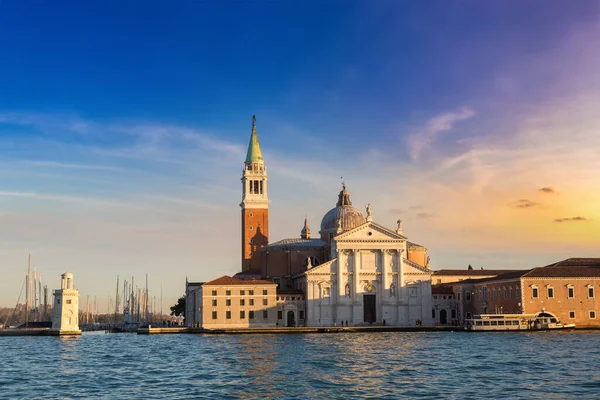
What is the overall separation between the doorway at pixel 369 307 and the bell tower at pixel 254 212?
18557mm

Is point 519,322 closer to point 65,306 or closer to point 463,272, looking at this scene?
point 463,272

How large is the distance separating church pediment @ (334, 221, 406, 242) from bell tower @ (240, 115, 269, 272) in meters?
18.3

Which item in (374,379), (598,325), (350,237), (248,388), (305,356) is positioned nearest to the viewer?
(248,388)

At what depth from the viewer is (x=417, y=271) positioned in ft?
259

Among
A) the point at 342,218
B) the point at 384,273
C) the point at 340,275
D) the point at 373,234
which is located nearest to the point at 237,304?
the point at 340,275

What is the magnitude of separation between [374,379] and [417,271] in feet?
157

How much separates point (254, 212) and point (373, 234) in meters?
21.5

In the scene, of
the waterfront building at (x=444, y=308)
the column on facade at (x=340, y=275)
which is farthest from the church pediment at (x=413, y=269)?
the column on facade at (x=340, y=275)

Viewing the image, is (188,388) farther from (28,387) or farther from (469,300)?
(469,300)

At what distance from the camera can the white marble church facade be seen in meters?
77.4

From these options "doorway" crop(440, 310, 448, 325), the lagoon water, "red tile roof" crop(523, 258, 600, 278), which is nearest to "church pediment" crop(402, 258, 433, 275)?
"doorway" crop(440, 310, 448, 325)

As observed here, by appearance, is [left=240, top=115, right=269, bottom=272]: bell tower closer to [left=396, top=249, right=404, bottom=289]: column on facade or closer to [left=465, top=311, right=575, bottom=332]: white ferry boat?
Answer: [left=396, top=249, right=404, bottom=289]: column on facade

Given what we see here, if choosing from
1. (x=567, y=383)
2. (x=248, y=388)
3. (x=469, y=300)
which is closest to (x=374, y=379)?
(x=248, y=388)

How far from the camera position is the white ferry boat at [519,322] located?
6844 cm
